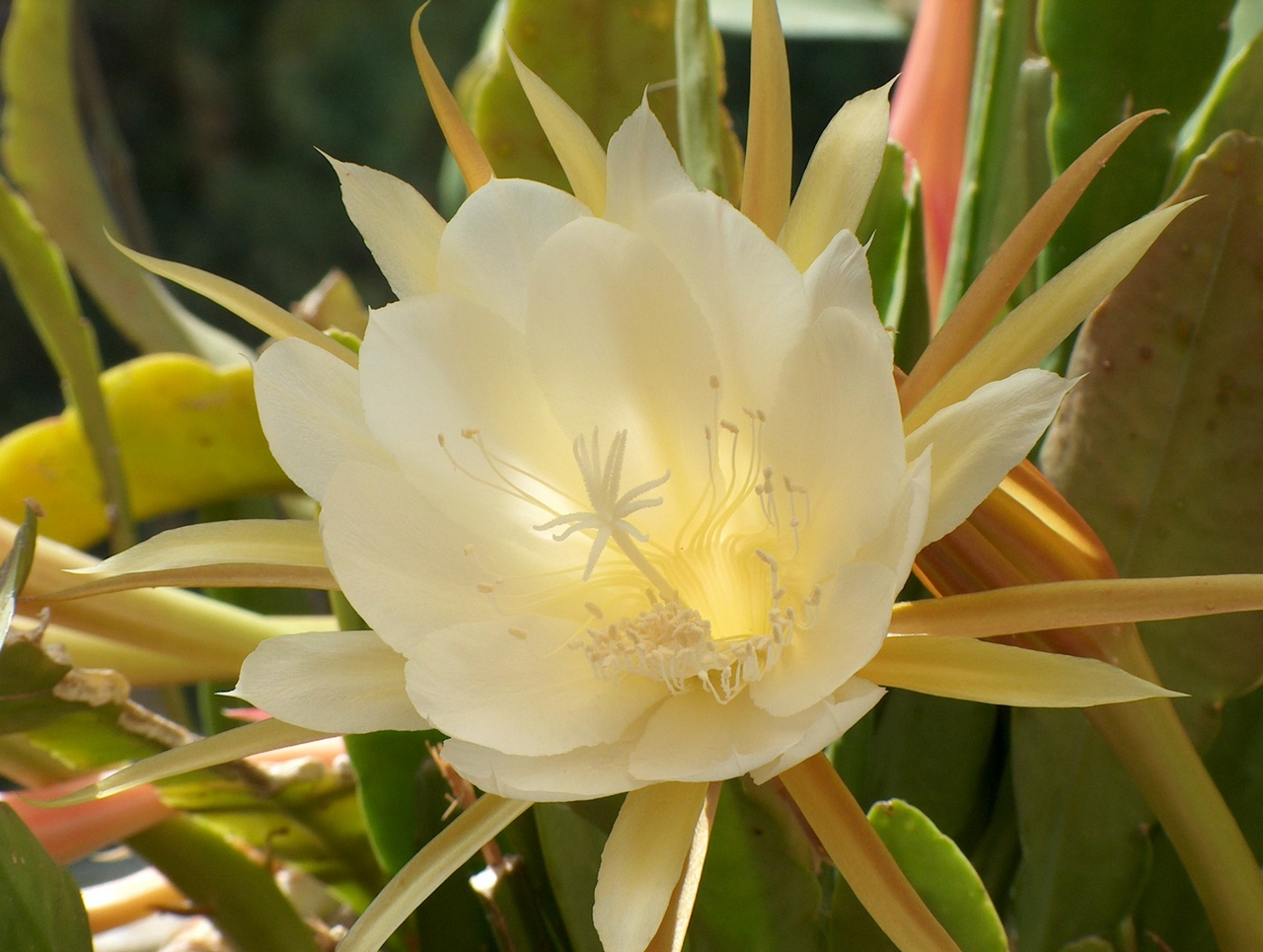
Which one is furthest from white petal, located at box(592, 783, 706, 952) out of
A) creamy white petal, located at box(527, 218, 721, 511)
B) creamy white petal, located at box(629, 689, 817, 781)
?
creamy white petal, located at box(527, 218, 721, 511)

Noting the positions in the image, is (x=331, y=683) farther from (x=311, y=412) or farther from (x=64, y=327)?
(x=64, y=327)

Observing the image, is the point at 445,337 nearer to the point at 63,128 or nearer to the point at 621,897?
the point at 621,897

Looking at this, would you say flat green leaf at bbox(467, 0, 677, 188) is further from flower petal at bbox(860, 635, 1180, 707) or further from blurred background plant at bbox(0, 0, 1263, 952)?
flower petal at bbox(860, 635, 1180, 707)

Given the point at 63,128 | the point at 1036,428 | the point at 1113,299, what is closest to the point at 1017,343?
the point at 1036,428

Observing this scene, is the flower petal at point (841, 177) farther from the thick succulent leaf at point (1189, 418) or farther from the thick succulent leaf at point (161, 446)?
the thick succulent leaf at point (161, 446)

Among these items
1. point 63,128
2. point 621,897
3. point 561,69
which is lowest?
point 621,897

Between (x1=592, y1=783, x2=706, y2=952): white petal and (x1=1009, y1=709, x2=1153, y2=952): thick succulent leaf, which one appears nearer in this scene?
(x1=592, y1=783, x2=706, y2=952): white petal
